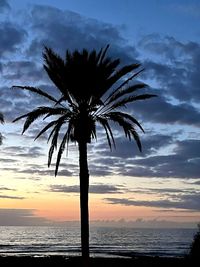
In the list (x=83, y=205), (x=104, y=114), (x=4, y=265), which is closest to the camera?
(x=83, y=205)

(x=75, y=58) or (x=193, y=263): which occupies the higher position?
(x=75, y=58)

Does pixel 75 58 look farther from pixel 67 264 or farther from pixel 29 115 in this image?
pixel 67 264

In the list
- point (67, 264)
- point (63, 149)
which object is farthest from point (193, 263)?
point (63, 149)

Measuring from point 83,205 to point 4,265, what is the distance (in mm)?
14939

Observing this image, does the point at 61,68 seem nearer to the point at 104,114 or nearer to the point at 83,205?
the point at 104,114

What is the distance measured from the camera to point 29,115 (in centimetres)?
2509

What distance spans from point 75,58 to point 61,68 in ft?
3.17

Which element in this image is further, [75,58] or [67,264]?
[67,264]

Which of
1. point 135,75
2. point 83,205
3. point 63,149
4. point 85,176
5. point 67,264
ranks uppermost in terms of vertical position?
point 135,75

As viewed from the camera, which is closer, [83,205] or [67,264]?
[83,205]

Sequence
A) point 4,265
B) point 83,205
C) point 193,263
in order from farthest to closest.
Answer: point 4,265, point 193,263, point 83,205

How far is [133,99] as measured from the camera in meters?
25.7

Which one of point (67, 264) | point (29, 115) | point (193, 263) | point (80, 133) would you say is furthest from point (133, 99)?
point (67, 264)

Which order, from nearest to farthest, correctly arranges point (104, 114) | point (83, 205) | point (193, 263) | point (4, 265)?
1. point (83, 205)
2. point (104, 114)
3. point (193, 263)
4. point (4, 265)
